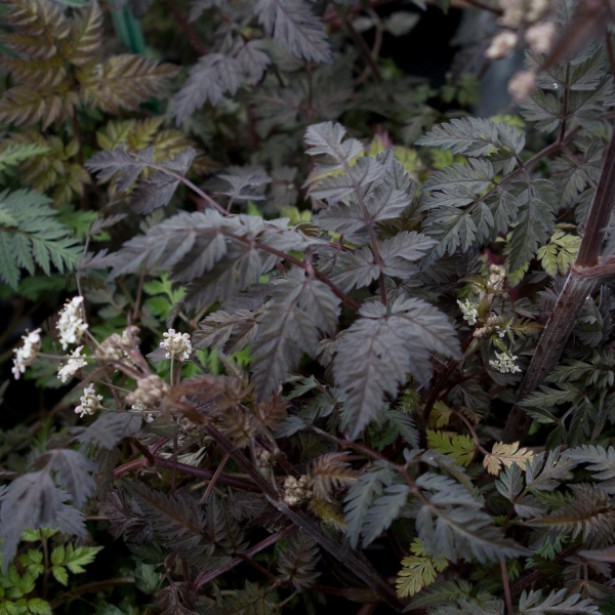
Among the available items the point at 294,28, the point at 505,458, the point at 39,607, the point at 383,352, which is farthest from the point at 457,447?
the point at 294,28

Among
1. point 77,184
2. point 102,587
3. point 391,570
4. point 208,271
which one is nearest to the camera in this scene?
point 208,271

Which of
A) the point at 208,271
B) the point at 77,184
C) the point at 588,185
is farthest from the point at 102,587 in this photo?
the point at 588,185

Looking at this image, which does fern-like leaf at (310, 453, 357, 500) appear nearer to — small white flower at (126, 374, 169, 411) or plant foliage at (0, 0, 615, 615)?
plant foliage at (0, 0, 615, 615)

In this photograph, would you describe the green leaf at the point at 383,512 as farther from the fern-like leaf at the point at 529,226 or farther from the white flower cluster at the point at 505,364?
the fern-like leaf at the point at 529,226

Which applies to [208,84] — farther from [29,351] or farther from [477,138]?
[29,351]

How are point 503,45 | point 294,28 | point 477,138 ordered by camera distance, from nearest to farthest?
point 477,138
point 294,28
point 503,45

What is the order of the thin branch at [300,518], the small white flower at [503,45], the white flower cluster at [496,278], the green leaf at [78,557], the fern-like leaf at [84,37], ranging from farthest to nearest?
1. the small white flower at [503,45]
2. the fern-like leaf at [84,37]
3. the green leaf at [78,557]
4. the white flower cluster at [496,278]
5. the thin branch at [300,518]

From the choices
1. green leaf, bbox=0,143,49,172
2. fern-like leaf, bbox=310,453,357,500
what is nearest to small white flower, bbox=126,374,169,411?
fern-like leaf, bbox=310,453,357,500

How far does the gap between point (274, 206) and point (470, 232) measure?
1.88 ft

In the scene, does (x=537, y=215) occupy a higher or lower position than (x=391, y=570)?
higher

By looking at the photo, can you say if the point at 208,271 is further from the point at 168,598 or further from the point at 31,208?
the point at 31,208

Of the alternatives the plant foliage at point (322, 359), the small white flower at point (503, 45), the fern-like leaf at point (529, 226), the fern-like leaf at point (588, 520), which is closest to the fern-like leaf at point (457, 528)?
the plant foliage at point (322, 359)

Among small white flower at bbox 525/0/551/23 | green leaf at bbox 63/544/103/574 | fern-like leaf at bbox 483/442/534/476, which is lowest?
green leaf at bbox 63/544/103/574

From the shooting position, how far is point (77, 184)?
1375 millimetres
